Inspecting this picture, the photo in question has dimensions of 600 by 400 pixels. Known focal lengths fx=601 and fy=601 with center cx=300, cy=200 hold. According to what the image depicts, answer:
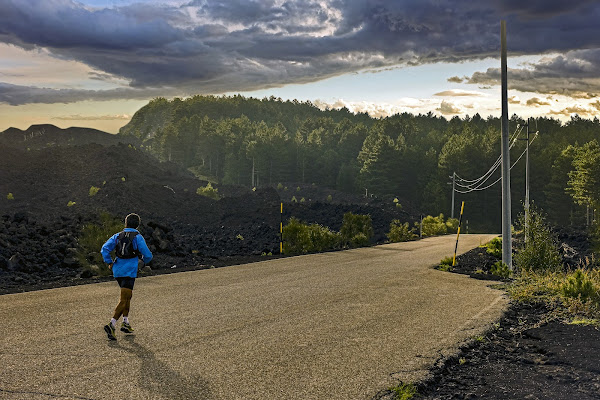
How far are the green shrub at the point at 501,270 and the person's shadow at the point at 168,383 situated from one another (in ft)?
39.9

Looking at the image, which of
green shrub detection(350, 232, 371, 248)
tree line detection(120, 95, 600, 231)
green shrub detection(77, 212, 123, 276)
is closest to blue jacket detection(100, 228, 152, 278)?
green shrub detection(77, 212, 123, 276)

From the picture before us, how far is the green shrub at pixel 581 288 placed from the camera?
39.1 ft

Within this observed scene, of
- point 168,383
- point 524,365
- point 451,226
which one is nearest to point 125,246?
point 168,383

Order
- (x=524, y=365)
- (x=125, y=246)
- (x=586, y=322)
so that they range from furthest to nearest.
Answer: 1. (x=586, y=322)
2. (x=125, y=246)
3. (x=524, y=365)

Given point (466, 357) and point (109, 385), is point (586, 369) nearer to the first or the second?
point (466, 357)

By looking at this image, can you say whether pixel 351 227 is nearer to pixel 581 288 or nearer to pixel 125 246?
pixel 581 288

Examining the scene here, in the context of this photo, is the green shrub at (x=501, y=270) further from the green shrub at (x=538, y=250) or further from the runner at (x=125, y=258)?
the runner at (x=125, y=258)

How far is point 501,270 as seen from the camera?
17609 mm

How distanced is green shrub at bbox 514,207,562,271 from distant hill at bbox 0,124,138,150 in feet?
540

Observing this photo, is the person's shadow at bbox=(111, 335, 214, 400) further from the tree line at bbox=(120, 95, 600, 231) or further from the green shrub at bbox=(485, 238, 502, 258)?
the tree line at bbox=(120, 95, 600, 231)

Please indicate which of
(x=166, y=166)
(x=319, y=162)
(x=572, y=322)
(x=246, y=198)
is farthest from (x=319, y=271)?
(x=319, y=162)

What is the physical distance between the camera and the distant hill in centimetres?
17062

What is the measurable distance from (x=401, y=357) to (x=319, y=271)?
33.7 ft

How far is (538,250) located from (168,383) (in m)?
12.9
